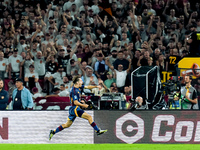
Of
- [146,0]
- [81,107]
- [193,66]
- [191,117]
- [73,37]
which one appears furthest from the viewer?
[146,0]

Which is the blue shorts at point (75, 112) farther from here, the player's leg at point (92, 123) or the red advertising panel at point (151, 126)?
the red advertising panel at point (151, 126)

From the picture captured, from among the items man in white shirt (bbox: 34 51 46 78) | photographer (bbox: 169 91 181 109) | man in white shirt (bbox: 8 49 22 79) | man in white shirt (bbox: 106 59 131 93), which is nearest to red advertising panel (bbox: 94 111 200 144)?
photographer (bbox: 169 91 181 109)

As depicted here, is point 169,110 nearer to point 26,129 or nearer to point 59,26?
point 26,129

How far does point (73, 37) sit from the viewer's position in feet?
62.0

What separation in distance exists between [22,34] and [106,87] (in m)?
4.33

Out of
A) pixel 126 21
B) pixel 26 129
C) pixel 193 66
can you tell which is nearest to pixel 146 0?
pixel 126 21

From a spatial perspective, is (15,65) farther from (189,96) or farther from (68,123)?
(189,96)

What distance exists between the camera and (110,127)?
14008 mm

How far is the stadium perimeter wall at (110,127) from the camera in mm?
13891

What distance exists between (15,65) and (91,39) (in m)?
2.88

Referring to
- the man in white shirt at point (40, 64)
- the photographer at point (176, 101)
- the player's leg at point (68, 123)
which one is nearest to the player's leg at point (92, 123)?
the player's leg at point (68, 123)

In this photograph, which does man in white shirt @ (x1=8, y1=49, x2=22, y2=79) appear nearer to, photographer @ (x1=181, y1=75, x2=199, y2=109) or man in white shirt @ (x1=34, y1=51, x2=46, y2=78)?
man in white shirt @ (x1=34, y1=51, x2=46, y2=78)
